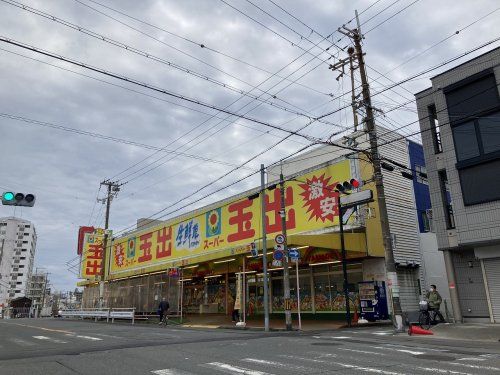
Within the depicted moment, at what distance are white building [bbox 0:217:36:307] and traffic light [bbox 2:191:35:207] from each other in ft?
384

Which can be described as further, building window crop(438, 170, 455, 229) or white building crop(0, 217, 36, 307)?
white building crop(0, 217, 36, 307)

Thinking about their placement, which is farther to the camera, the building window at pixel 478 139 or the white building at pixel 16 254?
the white building at pixel 16 254

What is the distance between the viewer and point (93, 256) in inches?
1761

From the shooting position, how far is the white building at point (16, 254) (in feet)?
392

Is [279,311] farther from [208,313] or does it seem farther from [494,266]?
[494,266]

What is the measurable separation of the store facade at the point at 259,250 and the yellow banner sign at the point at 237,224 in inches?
2.3

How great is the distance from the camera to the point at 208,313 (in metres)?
34.0

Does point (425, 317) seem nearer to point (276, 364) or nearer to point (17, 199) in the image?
point (276, 364)

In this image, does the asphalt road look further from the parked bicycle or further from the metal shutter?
the metal shutter

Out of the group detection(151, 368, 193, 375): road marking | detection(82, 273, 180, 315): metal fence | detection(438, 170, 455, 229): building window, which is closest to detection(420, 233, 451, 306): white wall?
detection(438, 170, 455, 229): building window

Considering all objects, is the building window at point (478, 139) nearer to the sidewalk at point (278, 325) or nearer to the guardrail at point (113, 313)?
the sidewalk at point (278, 325)

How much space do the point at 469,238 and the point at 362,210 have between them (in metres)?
5.23

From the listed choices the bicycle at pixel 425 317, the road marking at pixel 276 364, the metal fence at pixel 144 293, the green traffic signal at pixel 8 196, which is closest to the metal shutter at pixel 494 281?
the bicycle at pixel 425 317

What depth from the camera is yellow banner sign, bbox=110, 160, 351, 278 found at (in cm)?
2338
